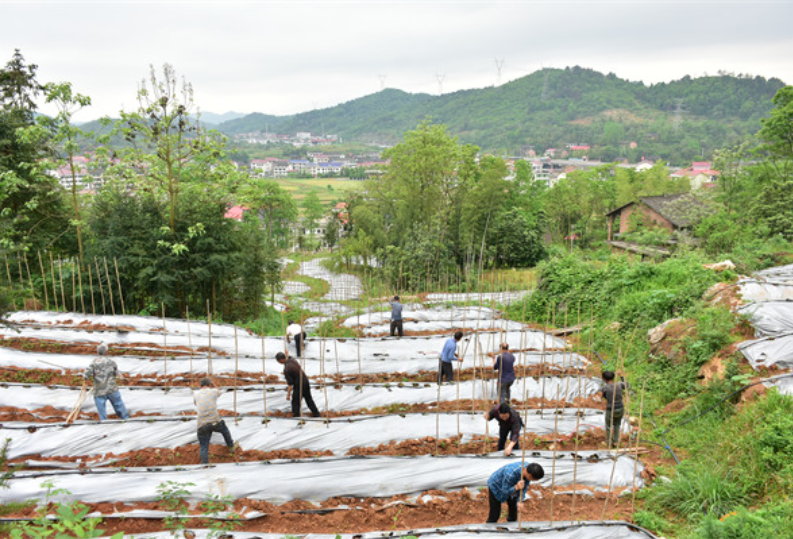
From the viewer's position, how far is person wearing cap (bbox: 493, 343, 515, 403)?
249 inches

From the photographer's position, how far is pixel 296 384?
612 cm

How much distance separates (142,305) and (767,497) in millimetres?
12259

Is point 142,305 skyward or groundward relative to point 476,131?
groundward

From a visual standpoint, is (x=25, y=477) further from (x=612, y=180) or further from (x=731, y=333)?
(x=612, y=180)

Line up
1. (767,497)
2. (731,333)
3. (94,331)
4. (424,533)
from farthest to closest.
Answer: (94,331) < (731,333) < (767,497) < (424,533)

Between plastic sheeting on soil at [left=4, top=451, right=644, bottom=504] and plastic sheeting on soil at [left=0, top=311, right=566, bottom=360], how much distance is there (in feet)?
10.9

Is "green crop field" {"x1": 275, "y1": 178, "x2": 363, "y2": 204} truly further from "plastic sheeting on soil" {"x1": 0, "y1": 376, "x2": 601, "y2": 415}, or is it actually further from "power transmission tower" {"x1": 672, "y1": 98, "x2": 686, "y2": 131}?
"power transmission tower" {"x1": 672, "y1": 98, "x2": 686, "y2": 131}

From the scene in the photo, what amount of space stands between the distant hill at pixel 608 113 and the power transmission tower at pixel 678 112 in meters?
0.07

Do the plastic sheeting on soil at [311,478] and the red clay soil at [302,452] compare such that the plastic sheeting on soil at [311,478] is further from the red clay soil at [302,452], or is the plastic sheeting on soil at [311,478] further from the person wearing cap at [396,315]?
the person wearing cap at [396,315]

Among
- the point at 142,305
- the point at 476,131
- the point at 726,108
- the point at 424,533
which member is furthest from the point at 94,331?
the point at 726,108

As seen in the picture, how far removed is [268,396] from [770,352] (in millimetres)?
6832

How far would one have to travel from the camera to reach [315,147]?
135 metres

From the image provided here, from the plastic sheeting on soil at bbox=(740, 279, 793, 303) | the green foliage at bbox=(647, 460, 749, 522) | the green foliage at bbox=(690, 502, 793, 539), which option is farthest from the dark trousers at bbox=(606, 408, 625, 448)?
the plastic sheeting on soil at bbox=(740, 279, 793, 303)

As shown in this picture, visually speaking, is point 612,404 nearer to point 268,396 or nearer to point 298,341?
point 268,396
